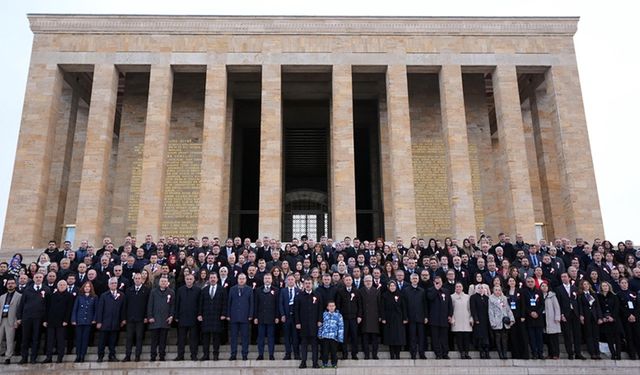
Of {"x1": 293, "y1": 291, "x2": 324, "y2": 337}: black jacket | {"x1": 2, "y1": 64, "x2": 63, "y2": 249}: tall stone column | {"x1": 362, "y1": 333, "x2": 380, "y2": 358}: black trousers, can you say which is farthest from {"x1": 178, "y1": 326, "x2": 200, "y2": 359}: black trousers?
{"x1": 2, "y1": 64, "x2": 63, "y2": 249}: tall stone column

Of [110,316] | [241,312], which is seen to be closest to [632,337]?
[241,312]

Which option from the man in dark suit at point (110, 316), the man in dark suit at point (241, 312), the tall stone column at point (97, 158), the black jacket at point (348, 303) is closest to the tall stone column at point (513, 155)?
the black jacket at point (348, 303)

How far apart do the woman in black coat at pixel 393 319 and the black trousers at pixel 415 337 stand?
0.43 ft

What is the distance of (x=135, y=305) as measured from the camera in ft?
31.1

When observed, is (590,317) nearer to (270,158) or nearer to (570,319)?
(570,319)

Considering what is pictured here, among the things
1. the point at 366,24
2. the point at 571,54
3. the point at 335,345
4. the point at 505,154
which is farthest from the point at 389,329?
the point at 571,54

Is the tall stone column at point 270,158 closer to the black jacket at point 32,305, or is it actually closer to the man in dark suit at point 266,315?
the man in dark suit at point 266,315

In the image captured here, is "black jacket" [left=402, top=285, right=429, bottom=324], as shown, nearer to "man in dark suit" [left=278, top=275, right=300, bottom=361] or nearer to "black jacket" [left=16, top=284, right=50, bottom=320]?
"man in dark suit" [left=278, top=275, right=300, bottom=361]

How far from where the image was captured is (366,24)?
2181cm

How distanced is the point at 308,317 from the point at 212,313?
68.0 inches

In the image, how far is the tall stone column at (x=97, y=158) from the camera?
64.2 ft

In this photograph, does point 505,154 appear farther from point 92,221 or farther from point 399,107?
point 92,221

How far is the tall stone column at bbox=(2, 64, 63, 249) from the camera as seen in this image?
19.4 metres

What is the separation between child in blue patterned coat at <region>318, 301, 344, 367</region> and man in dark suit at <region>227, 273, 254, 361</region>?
1.32 m
